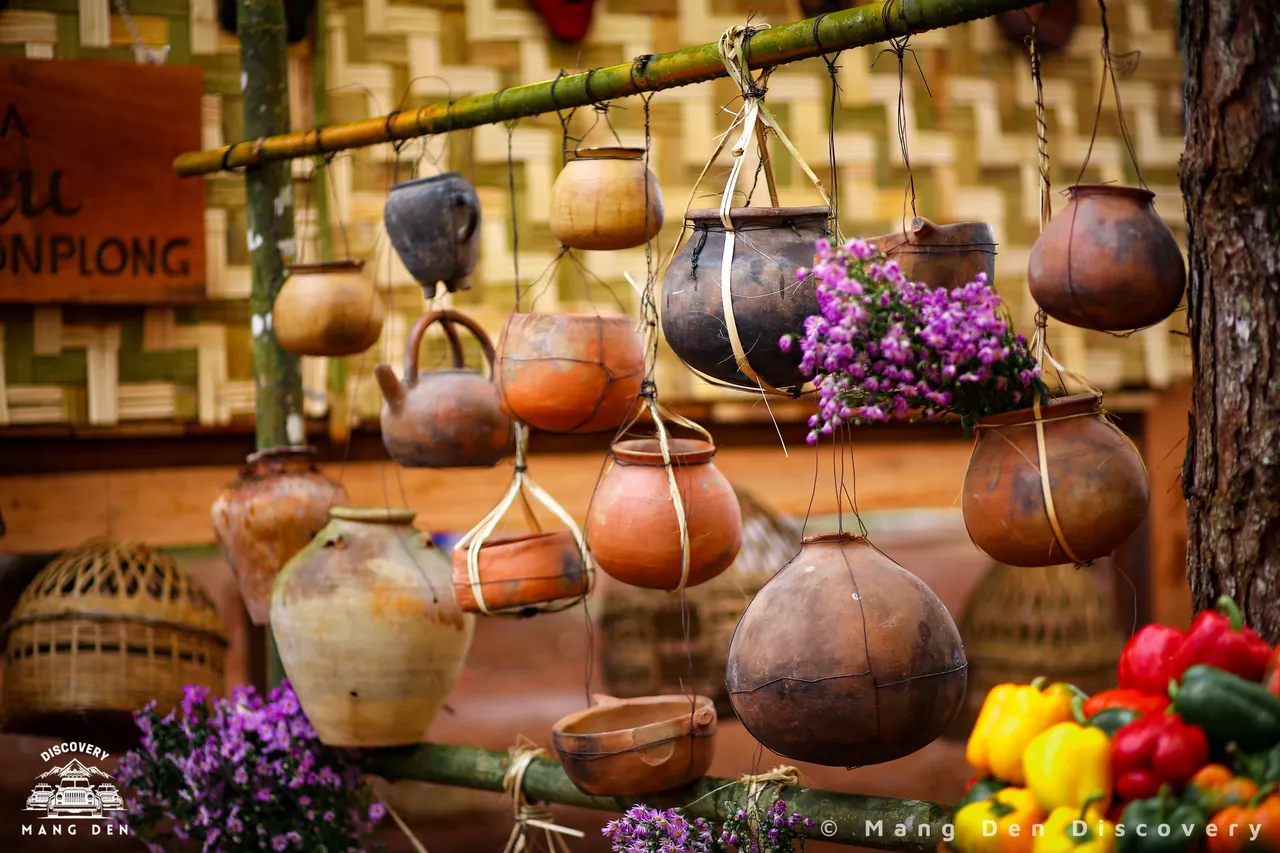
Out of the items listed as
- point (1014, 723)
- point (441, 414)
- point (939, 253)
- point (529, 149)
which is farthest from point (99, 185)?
point (1014, 723)

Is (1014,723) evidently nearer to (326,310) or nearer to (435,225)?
(435,225)

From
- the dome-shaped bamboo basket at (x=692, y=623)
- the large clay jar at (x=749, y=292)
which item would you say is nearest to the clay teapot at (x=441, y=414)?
the large clay jar at (x=749, y=292)

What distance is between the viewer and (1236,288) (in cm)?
203

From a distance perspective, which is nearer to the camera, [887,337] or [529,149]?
[887,337]

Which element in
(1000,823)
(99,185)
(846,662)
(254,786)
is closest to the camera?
(1000,823)

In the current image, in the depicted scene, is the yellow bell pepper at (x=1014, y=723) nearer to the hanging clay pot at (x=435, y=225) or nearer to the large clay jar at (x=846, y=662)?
the large clay jar at (x=846, y=662)

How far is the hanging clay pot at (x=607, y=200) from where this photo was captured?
2715 mm

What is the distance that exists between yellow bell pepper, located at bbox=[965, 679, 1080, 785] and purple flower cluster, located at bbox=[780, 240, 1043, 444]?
455 millimetres

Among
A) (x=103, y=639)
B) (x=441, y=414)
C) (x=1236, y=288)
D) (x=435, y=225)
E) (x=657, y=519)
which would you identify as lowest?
(x=103, y=639)

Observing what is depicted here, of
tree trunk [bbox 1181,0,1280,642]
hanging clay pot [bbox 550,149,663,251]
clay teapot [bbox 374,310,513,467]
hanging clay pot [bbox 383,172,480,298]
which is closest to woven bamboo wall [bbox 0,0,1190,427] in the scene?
hanging clay pot [bbox 383,172,480,298]

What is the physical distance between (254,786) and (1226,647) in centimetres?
237

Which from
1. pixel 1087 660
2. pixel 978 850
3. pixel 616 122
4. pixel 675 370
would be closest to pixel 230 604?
pixel 675 370

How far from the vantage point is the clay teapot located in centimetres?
315

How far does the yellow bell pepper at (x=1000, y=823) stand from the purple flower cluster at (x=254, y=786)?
1771 mm
